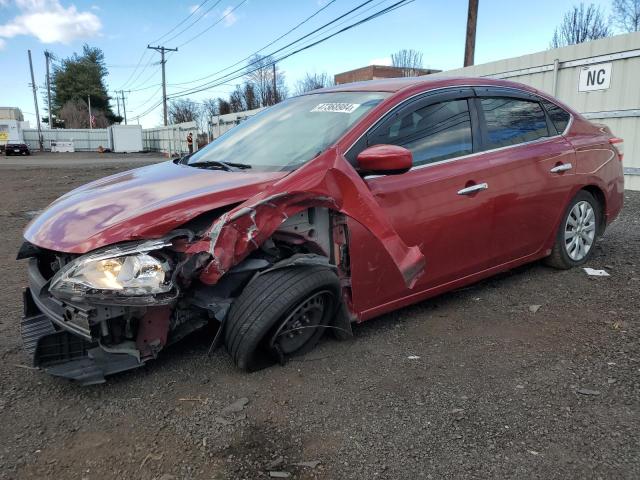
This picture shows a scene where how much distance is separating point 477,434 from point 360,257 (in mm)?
1153

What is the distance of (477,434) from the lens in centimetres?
231

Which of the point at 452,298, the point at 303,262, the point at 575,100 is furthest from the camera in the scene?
the point at 575,100

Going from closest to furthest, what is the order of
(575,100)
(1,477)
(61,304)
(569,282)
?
(1,477), (61,304), (569,282), (575,100)

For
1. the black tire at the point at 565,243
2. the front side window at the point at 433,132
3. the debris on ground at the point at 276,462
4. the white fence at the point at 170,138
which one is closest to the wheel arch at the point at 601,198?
the black tire at the point at 565,243

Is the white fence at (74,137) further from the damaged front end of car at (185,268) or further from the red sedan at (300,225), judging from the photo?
the damaged front end of car at (185,268)

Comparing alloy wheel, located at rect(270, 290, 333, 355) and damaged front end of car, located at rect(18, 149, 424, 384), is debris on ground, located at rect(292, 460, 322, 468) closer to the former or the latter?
alloy wheel, located at rect(270, 290, 333, 355)

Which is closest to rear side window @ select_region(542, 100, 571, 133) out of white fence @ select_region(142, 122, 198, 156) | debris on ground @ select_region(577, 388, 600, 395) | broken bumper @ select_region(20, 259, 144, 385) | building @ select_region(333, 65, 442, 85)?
debris on ground @ select_region(577, 388, 600, 395)

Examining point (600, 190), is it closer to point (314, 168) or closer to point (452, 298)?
point (452, 298)

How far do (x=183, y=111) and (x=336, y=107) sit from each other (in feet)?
228

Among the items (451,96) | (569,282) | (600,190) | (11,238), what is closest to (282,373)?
(451,96)

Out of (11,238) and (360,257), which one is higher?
(360,257)

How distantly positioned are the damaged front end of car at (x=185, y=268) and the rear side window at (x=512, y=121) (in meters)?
1.39

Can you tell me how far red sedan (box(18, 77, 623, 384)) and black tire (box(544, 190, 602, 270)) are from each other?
173mm

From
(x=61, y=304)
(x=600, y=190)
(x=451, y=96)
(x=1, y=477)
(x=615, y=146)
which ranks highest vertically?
(x=451, y=96)
